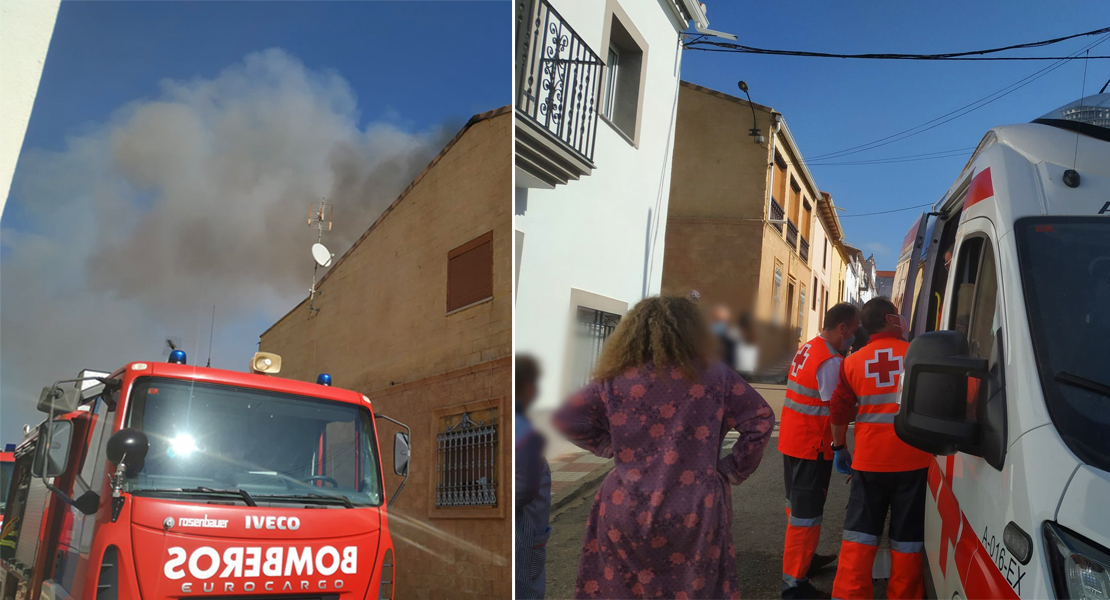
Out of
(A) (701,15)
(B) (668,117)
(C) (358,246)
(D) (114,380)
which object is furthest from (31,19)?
(A) (701,15)

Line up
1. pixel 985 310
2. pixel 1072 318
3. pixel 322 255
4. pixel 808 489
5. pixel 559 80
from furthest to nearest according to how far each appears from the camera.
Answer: pixel 322 255 < pixel 808 489 < pixel 559 80 < pixel 985 310 < pixel 1072 318

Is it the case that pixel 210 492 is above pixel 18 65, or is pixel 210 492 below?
below

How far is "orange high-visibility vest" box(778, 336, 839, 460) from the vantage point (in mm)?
3566

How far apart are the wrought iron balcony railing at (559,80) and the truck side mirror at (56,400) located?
6.72 feet

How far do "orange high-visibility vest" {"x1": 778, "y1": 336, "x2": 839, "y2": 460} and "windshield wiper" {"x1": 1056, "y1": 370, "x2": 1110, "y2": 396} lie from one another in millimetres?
1875

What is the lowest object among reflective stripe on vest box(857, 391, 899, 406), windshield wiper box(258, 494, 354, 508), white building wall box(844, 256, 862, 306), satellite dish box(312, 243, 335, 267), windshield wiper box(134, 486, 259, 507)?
windshield wiper box(258, 494, 354, 508)

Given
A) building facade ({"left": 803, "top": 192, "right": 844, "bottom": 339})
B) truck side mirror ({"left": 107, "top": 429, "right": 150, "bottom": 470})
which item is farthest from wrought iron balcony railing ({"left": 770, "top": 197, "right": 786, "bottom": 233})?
truck side mirror ({"left": 107, "top": 429, "right": 150, "bottom": 470})

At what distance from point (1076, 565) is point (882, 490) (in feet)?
5.56

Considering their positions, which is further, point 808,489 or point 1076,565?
point 808,489

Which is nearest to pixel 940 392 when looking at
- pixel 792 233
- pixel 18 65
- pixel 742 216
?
pixel 18 65

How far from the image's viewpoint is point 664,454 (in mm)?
1875

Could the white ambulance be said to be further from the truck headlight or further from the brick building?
the brick building

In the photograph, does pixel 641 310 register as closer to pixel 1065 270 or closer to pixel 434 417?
pixel 1065 270

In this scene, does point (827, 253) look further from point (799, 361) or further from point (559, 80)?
point (559, 80)
